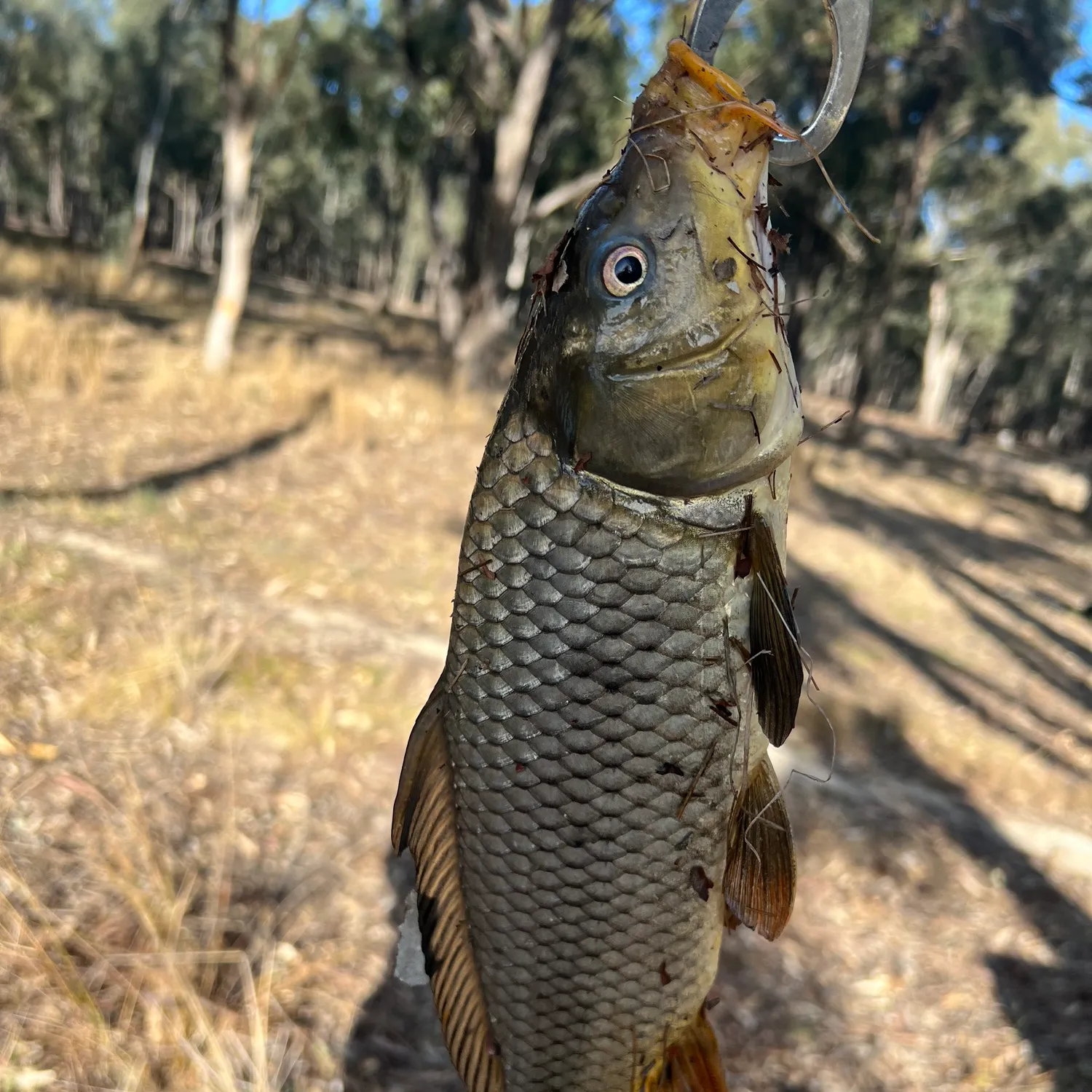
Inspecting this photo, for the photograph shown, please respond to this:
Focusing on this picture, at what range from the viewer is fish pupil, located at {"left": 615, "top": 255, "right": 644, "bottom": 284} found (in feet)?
3.34

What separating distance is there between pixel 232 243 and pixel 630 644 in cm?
1086

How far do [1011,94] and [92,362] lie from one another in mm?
18797

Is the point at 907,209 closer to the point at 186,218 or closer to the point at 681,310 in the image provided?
the point at 681,310

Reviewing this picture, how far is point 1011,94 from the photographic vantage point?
1741 centimetres

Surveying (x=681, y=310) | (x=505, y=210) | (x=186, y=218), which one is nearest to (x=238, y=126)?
(x=505, y=210)

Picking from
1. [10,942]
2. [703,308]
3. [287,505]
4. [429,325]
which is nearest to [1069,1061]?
[703,308]

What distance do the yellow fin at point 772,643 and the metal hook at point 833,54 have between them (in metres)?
0.49

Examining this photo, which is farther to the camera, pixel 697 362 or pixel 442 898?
pixel 442 898

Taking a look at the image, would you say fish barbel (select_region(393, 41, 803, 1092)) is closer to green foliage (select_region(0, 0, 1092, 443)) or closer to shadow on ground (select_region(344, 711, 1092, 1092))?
green foliage (select_region(0, 0, 1092, 443))

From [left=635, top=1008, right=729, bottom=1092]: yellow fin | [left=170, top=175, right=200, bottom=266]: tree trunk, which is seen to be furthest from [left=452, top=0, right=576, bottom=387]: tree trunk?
[left=170, top=175, right=200, bottom=266]: tree trunk

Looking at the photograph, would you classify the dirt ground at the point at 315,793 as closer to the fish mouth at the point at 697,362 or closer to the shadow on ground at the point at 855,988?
the shadow on ground at the point at 855,988

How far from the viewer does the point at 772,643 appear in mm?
1085

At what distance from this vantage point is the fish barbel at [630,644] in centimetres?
101

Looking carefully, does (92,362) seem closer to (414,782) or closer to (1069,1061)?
(414,782)
